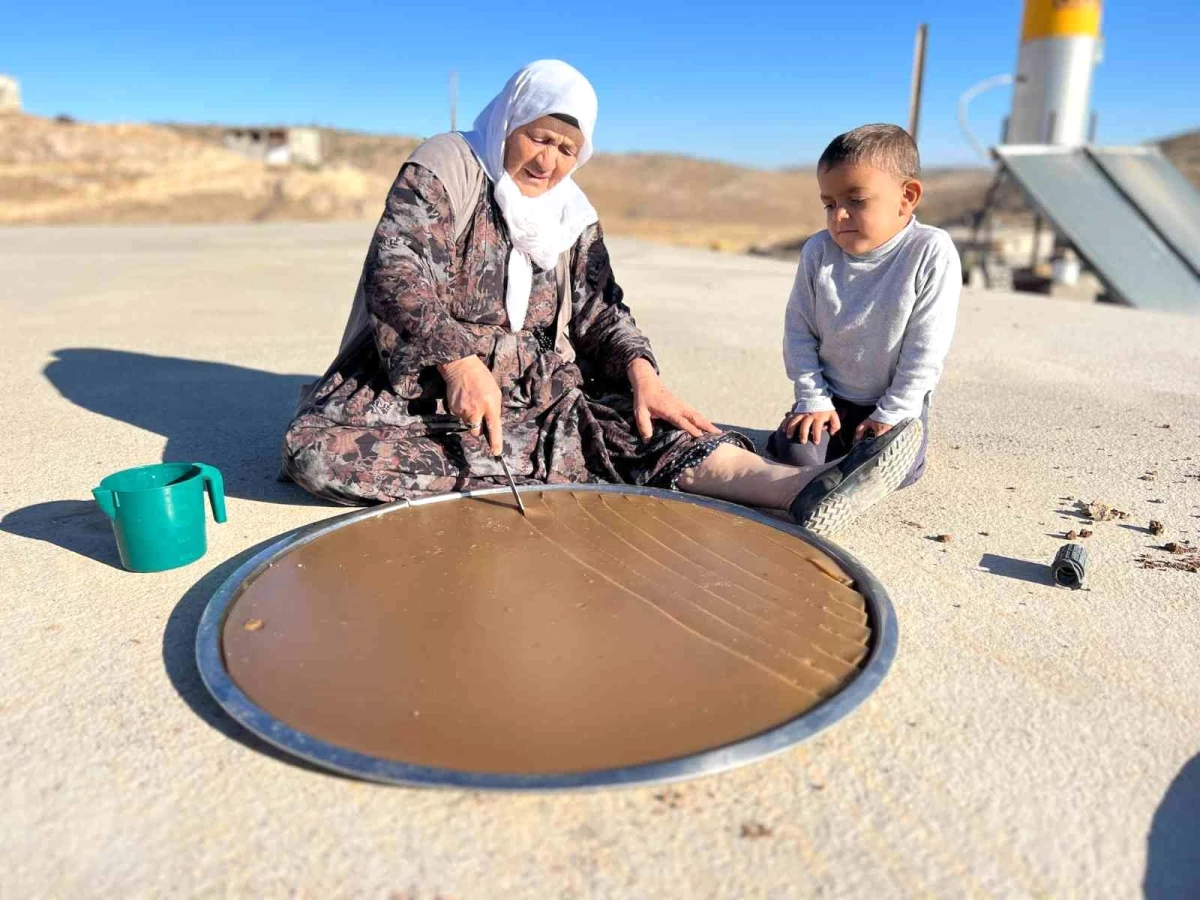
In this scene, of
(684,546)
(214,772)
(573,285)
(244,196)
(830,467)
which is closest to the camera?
(214,772)

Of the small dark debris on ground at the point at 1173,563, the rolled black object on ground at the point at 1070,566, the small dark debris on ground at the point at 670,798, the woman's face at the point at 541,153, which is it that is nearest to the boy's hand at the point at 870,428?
the rolled black object on ground at the point at 1070,566

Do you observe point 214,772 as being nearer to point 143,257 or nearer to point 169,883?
point 169,883

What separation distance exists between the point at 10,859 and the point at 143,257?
8.57 metres

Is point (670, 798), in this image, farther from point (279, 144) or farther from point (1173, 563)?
point (279, 144)

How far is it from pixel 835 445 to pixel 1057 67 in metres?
9.62

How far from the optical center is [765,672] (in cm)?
166

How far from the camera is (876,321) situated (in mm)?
2646

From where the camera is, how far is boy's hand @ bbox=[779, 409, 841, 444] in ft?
8.84

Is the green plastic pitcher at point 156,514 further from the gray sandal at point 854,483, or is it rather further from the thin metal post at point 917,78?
the thin metal post at point 917,78

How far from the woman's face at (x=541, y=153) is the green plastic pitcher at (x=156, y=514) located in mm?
1166

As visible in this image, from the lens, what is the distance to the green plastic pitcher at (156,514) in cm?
208

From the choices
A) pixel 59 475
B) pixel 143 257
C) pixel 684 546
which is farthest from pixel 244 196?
pixel 684 546

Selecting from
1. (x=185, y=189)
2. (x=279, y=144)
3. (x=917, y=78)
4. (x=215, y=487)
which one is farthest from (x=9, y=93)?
(x=215, y=487)

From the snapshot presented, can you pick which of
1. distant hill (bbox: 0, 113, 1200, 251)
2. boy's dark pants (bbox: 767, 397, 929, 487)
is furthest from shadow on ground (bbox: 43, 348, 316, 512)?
distant hill (bbox: 0, 113, 1200, 251)
